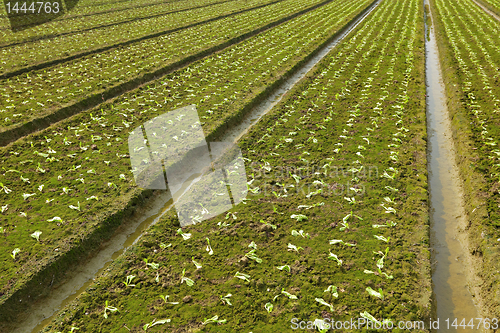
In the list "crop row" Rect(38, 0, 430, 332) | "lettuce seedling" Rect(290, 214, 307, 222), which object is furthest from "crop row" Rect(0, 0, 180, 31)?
"lettuce seedling" Rect(290, 214, 307, 222)

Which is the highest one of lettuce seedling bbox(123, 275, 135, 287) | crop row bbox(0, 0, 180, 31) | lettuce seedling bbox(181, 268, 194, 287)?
crop row bbox(0, 0, 180, 31)

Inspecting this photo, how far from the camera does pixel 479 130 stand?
9492mm

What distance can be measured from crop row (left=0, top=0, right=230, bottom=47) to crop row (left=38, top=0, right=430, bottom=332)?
21.2m

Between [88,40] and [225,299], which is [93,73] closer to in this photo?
[88,40]

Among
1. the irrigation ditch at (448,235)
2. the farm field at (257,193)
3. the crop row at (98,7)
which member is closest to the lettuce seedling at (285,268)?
the farm field at (257,193)

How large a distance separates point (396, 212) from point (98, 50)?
1932 cm

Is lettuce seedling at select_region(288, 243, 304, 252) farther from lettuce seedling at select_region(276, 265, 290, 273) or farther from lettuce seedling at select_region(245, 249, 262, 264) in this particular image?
lettuce seedling at select_region(245, 249, 262, 264)

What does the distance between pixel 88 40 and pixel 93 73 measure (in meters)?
7.40

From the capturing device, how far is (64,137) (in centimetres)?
957

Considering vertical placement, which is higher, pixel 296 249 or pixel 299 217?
pixel 299 217

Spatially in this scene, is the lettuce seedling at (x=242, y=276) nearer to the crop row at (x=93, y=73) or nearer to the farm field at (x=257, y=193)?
the farm field at (x=257, y=193)

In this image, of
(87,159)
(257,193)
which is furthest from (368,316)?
(87,159)

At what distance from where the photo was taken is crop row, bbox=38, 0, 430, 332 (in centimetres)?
484

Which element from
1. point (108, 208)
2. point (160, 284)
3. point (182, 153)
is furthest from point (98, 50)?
point (160, 284)
